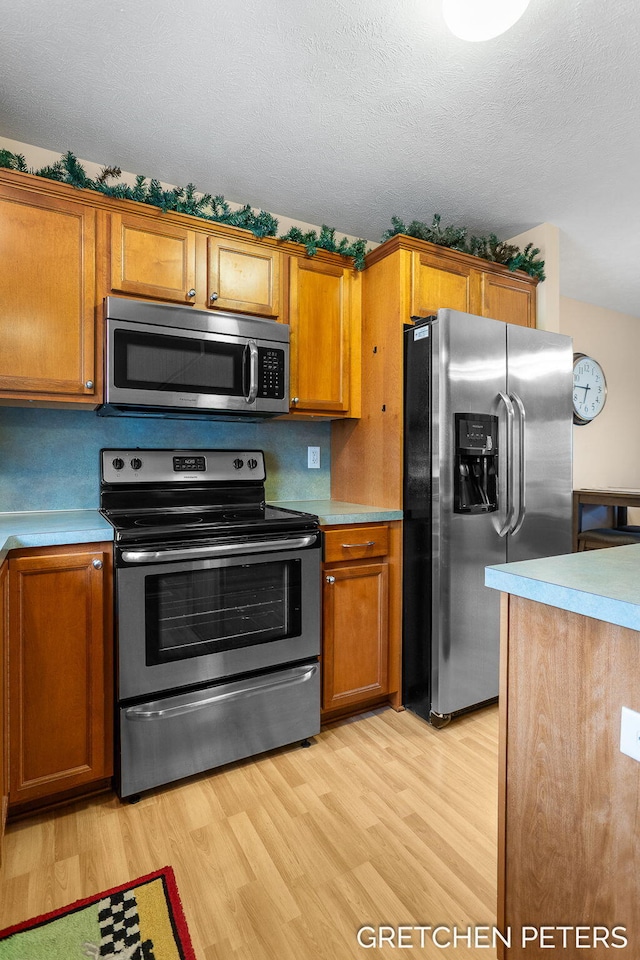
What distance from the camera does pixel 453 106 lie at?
1.94 metres

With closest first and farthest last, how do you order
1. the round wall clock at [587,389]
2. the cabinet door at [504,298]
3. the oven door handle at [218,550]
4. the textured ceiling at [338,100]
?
the textured ceiling at [338,100] → the oven door handle at [218,550] → the cabinet door at [504,298] → the round wall clock at [587,389]

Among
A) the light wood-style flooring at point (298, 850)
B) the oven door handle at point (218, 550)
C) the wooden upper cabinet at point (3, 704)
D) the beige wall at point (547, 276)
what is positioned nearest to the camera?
the light wood-style flooring at point (298, 850)

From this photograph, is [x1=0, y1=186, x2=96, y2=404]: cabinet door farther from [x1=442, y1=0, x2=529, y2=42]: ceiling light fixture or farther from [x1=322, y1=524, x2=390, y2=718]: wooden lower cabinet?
[x1=442, y1=0, x2=529, y2=42]: ceiling light fixture

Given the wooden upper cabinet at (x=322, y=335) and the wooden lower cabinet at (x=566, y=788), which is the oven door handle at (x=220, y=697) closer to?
the wooden lower cabinet at (x=566, y=788)

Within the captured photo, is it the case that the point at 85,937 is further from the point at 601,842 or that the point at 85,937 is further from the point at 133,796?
the point at 601,842

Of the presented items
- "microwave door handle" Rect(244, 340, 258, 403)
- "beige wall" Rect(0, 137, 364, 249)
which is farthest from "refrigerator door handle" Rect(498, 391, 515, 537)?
"beige wall" Rect(0, 137, 364, 249)

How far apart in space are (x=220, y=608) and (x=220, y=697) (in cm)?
34

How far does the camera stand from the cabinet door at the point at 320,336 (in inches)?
98.7

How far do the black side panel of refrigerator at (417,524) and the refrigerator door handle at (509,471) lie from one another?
398 millimetres

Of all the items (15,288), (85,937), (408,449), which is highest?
(15,288)

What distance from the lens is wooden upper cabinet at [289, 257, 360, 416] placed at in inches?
98.7

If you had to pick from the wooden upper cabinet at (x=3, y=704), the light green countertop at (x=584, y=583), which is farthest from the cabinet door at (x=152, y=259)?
the light green countertop at (x=584, y=583)

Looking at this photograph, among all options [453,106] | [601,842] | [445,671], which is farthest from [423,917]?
[453,106]

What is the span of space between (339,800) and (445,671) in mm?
735
